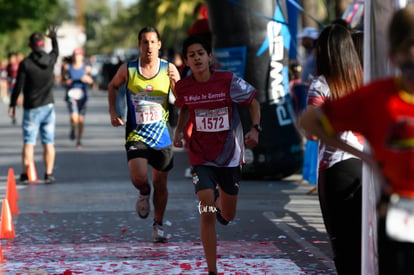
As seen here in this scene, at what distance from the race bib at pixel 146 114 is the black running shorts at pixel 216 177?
147 cm

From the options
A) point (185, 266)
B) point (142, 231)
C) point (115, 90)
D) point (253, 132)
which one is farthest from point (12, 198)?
point (253, 132)

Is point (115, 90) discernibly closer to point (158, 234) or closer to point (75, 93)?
point (158, 234)

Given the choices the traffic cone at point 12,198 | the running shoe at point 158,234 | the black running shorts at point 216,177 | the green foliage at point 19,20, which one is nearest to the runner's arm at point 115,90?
the running shoe at point 158,234

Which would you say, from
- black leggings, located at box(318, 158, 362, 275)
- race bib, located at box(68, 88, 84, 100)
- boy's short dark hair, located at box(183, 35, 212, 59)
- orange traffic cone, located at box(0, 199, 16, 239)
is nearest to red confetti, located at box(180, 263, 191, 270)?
boy's short dark hair, located at box(183, 35, 212, 59)

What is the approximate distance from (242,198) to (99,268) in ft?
14.1

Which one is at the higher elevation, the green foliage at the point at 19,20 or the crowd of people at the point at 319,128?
the green foliage at the point at 19,20

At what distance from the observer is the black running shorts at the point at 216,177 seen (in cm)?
697

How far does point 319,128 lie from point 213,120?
3.06 metres

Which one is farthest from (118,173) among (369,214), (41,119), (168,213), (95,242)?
(369,214)

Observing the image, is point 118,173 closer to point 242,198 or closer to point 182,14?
point 242,198

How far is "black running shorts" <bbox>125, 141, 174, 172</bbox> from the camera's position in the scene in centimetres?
854

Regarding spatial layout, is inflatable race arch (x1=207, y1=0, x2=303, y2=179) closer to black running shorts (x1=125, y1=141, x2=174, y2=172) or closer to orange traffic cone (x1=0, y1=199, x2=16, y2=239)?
black running shorts (x1=125, y1=141, x2=174, y2=172)

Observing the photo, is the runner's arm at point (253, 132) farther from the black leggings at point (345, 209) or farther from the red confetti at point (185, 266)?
the black leggings at point (345, 209)

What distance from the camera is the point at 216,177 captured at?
712 centimetres
